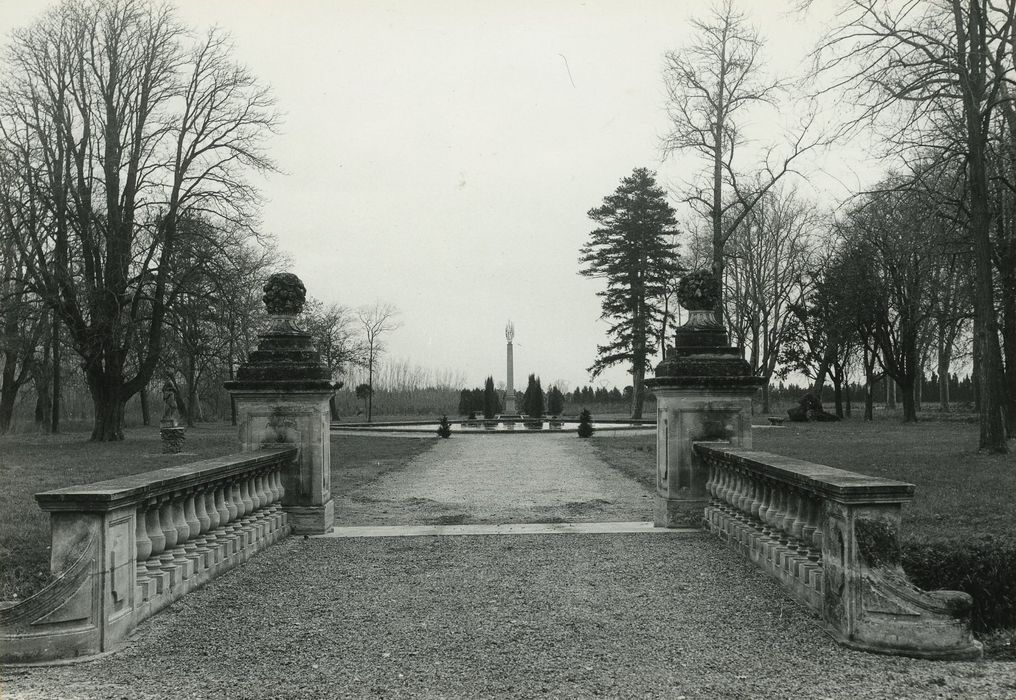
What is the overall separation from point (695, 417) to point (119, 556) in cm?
581

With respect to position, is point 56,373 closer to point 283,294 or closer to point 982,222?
point 283,294

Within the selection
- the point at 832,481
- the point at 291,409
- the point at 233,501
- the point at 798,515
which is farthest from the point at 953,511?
the point at 233,501

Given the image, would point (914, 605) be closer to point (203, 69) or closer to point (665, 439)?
point (665, 439)

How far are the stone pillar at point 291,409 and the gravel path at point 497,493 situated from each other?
1.06 m

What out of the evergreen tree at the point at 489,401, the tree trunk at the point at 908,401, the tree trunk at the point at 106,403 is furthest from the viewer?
the evergreen tree at the point at 489,401

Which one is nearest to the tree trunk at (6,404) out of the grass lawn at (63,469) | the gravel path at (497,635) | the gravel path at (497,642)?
the grass lawn at (63,469)

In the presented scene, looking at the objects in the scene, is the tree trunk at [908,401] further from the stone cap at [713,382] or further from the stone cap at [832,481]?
the stone cap at [832,481]

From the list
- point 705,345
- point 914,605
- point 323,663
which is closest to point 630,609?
point 914,605

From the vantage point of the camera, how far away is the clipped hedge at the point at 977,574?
6435mm

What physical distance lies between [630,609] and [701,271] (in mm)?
4506

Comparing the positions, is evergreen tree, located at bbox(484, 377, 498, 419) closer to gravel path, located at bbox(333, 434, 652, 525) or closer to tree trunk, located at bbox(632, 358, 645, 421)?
tree trunk, located at bbox(632, 358, 645, 421)

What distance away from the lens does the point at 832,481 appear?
184 inches

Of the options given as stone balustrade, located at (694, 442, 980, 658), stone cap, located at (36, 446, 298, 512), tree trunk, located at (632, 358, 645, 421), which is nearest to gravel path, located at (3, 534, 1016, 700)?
stone balustrade, located at (694, 442, 980, 658)

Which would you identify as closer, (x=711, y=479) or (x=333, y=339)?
(x=711, y=479)
